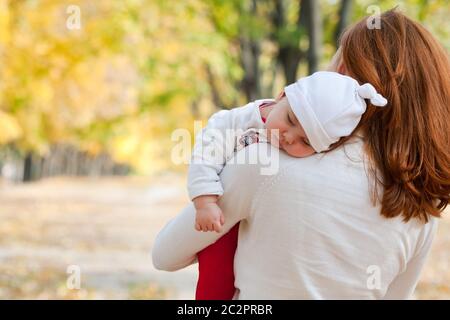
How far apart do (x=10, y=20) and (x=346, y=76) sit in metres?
12.5

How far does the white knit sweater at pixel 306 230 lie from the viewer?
1.50 metres

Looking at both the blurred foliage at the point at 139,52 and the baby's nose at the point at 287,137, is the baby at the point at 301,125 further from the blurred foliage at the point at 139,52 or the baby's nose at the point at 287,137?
the blurred foliage at the point at 139,52

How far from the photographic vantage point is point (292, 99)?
1.52 meters

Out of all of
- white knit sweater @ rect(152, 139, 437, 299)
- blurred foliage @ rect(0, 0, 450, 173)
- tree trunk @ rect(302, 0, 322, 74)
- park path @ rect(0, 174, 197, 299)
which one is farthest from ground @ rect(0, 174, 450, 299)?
white knit sweater @ rect(152, 139, 437, 299)

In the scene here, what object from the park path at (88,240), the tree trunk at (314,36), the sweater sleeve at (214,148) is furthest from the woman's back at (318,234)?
the park path at (88,240)

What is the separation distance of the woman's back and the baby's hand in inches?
2.8

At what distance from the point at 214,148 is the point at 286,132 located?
0.57 feet

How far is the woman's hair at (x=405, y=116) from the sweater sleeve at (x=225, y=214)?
25cm

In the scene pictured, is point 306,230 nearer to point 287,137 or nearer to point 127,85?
point 287,137

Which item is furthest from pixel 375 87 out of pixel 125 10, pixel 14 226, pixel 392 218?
pixel 14 226

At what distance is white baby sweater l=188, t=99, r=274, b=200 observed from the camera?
154cm

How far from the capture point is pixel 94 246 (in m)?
10.7

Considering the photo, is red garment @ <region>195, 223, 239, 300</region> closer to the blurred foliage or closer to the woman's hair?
the woman's hair
